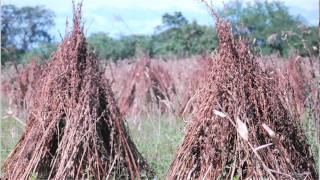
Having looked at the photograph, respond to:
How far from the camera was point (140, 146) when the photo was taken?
627 cm

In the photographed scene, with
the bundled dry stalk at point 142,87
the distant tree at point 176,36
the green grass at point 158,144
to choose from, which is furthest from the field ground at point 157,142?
the distant tree at point 176,36

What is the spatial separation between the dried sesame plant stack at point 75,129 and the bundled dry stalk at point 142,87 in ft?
20.9

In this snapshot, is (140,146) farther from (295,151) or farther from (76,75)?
(295,151)

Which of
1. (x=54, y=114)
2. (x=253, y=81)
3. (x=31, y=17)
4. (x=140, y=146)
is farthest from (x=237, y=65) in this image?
(x=31, y=17)

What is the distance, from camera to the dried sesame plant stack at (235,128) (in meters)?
3.58

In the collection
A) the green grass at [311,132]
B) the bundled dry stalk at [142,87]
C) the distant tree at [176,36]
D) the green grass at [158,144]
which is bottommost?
the distant tree at [176,36]

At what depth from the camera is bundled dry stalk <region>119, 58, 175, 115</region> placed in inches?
434

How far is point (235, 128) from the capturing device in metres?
3.62

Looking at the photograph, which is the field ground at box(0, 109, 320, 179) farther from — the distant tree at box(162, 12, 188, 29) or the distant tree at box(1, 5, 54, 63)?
the distant tree at box(162, 12, 188, 29)

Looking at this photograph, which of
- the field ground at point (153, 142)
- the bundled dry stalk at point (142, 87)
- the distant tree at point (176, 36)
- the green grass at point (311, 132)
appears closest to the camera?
the green grass at point (311, 132)

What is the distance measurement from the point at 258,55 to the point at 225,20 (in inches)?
14.7

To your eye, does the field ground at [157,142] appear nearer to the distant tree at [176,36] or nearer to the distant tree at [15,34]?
the distant tree at [15,34]

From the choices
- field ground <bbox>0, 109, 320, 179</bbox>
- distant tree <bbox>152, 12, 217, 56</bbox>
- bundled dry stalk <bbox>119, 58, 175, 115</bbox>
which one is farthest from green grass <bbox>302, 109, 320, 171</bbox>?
distant tree <bbox>152, 12, 217, 56</bbox>

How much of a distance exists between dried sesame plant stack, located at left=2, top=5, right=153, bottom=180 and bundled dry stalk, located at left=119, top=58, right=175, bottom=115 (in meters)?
6.37
